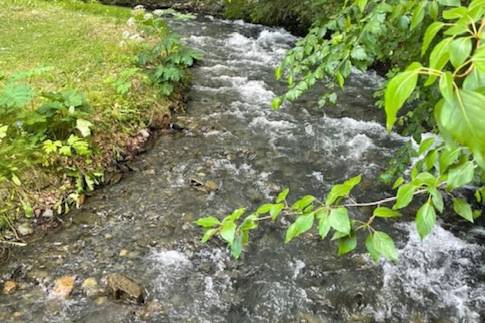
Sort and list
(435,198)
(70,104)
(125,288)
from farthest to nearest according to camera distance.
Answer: (70,104) → (125,288) → (435,198)

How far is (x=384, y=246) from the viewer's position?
1277 mm

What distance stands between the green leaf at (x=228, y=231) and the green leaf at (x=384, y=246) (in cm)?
42

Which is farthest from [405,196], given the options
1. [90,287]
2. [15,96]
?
[15,96]

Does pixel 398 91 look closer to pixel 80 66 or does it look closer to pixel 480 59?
pixel 480 59

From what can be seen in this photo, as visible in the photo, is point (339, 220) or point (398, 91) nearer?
point (398, 91)

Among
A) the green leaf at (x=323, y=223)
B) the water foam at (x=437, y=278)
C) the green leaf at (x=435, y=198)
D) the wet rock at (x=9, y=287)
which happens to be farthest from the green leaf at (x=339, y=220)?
the wet rock at (x=9, y=287)

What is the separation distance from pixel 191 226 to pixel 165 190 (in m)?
0.69

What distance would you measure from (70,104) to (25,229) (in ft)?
4.71

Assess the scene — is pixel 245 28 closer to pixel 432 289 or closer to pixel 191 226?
pixel 191 226

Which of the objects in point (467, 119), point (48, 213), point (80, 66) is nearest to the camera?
point (467, 119)

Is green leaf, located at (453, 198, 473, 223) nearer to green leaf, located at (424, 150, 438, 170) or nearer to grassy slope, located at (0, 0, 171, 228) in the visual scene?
green leaf, located at (424, 150, 438, 170)

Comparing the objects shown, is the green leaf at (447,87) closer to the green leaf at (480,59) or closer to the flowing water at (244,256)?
the green leaf at (480,59)

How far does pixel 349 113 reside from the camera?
253 inches

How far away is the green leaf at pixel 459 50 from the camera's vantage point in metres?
0.81
